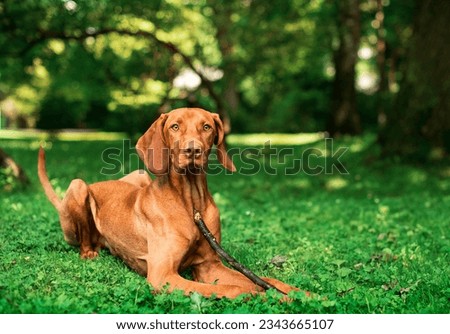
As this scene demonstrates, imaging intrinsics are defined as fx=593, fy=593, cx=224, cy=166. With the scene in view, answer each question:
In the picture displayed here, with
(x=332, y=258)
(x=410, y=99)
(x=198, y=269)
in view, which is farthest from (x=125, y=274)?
(x=410, y=99)

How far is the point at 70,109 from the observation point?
35969 millimetres

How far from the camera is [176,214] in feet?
15.1

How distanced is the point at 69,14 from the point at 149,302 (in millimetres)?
11138

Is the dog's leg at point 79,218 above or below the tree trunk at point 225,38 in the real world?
below

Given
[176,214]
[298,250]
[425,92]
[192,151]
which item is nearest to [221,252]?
[176,214]

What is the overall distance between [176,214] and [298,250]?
1881 millimetres

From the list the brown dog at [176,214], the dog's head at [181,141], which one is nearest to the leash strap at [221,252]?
the brown dog at [176,214]

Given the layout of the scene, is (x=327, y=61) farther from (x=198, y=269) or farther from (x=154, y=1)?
(x=198, y=269)

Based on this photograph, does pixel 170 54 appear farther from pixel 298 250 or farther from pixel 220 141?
pixel 220 141

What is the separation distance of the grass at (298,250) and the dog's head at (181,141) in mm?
941

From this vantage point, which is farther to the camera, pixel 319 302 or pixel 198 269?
pixel 198 269

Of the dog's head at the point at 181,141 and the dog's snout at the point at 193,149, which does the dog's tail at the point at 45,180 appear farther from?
the dog's snout at the point at 193,149

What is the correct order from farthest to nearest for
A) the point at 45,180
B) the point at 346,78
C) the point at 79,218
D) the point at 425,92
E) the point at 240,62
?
the point at 240,62
the point at 346,78
the point at 425,92
the point at 45,180
the point at 79,218

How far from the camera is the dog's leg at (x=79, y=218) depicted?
218 inches
